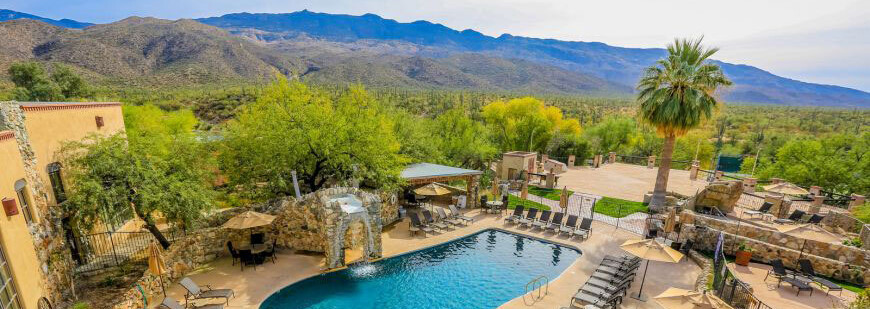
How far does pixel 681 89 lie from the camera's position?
61.5ft

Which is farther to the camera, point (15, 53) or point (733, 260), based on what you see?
point (15, 53)

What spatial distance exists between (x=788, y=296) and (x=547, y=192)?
1417 cm

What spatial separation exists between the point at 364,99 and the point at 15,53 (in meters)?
68.0

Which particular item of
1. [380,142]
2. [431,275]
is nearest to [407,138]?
[380,142]

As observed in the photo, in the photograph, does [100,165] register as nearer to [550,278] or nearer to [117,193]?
[117,193]

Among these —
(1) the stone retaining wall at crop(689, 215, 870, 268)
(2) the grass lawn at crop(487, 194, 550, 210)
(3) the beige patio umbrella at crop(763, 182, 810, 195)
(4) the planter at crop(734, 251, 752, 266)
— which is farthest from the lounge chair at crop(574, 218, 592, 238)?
(3) the beige patio umbrella at crop(763, 182, 810, 195)

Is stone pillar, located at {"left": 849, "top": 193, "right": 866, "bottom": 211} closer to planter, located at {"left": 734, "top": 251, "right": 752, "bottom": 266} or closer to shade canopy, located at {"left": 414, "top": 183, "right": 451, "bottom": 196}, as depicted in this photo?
planter, located at {"left": 734, "top": 251, "right": 752, "bottom": 266}

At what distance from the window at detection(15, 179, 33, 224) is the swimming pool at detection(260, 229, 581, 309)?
7038mm

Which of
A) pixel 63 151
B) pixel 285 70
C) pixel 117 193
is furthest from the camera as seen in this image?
pixel 285 70

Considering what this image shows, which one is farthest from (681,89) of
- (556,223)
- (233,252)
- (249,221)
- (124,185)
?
(124,185)

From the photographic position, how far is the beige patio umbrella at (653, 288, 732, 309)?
948 centimetres

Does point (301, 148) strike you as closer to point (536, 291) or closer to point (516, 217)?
point (516, 217)

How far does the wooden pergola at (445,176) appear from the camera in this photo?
20797 millimetres

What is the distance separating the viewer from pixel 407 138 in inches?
1155
